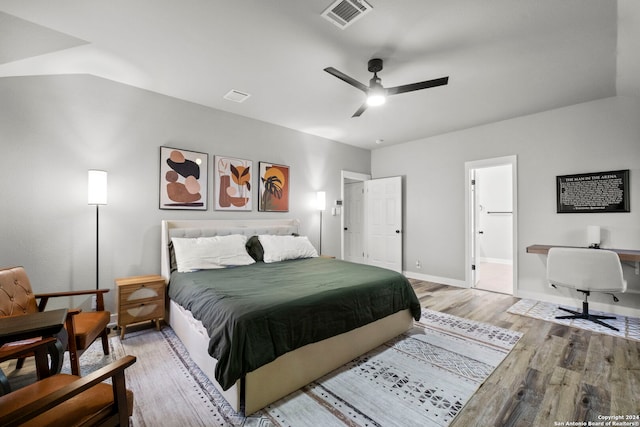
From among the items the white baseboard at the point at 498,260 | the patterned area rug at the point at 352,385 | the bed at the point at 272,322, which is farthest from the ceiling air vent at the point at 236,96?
the white baseboard at the point at 498,260

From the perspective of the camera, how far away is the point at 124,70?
2861 millimetres

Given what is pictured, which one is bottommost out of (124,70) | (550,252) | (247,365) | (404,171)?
(247,365)

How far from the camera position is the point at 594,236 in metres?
3.54

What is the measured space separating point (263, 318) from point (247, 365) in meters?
0.28

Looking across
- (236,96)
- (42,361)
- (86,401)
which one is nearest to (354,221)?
(236,96)

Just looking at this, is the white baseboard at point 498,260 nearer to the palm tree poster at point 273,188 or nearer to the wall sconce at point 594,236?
the wall sconce at point 594,236

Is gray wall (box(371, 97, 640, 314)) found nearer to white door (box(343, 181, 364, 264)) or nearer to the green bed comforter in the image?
white door (box(343, 181, 364, 264))

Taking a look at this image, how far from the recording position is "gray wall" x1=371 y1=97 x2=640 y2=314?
3492mm

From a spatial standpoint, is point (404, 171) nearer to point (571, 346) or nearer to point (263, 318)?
point (571, 346)

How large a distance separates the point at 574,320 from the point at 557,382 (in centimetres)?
176

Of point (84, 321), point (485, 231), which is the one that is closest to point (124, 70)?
point (84, 321)

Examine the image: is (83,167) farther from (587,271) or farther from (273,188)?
(587,271)

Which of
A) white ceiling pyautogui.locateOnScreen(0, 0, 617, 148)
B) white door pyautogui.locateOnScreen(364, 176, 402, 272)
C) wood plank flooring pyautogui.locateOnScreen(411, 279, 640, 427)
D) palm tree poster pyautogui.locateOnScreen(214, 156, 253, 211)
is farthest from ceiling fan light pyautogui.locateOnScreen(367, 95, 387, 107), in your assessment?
white door pyautogui.locateOnScreen(364, 176, 402, 272)

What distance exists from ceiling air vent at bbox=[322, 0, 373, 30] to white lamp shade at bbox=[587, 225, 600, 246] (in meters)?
3.90
